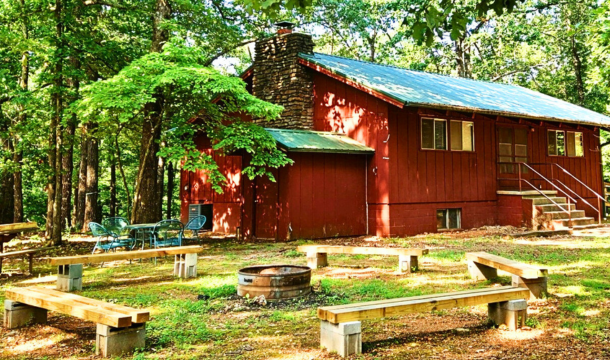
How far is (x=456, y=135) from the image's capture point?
1518cm

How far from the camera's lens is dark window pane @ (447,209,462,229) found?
597 inches

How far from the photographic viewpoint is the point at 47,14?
11.9 meters

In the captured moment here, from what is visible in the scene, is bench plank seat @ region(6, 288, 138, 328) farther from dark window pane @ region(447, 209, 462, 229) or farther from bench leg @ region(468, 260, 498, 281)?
dark window pane @ region(447, 209, 462, 229)

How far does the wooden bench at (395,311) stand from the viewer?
4027mm

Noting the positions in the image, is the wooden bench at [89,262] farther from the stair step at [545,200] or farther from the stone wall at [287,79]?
the stair step at [545,200]

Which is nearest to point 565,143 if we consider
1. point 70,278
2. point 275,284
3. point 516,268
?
point 516,268

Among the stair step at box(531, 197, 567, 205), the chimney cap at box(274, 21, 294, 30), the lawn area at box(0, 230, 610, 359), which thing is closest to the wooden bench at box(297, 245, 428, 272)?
the lawn area at box(0, 230, 610, 359)

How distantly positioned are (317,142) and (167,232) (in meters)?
5.22

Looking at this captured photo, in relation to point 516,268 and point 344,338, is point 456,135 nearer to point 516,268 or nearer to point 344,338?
point 516,268

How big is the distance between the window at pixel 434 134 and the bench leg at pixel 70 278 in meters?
10.2

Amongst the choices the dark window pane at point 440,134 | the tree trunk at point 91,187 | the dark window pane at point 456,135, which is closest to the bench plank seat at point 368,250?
the dark window pane at point 440,134

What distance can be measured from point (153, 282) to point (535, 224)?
11.8 meters

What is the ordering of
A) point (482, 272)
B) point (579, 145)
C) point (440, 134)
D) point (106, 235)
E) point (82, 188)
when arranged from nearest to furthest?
point (482, 272) → point (106, 235) → point (440, 134) → point (579, 145) → point (82, 188)

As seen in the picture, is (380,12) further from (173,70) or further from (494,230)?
(173,70)
